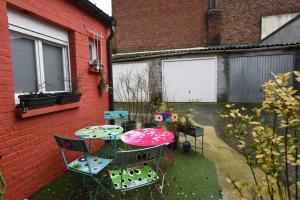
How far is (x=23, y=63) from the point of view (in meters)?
2.72

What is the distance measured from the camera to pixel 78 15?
3.64m

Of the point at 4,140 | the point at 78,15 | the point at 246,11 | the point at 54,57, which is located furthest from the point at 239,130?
the point at 246,11

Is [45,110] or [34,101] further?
[45,110]

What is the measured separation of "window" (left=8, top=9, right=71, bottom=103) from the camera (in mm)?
2600

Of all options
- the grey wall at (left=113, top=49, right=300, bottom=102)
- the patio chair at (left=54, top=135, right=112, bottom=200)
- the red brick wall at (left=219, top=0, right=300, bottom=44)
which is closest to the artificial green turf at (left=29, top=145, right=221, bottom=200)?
the patio chair at (left=54, top=135, right=112, bottom=200)

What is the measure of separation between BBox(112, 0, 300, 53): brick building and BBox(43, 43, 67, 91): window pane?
39.2 ft

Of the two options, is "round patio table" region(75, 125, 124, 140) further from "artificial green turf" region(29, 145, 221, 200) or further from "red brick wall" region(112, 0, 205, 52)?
"red brick wall" region(112, 0, 205, 52)

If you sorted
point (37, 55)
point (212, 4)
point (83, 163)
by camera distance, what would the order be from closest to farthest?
1. point (83, 163)
2. point (37, 55)
3. point (212, 4)

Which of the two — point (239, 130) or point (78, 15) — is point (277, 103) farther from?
point (78, 15)

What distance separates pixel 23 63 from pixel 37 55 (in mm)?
288

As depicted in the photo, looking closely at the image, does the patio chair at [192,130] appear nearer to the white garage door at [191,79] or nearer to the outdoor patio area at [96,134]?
the outdoor patio area at [96,134]

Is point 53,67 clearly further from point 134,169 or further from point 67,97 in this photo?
point 134,169

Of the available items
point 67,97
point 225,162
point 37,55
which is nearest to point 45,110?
point 67,97

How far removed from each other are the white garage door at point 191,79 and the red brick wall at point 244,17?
4665 millimetres
